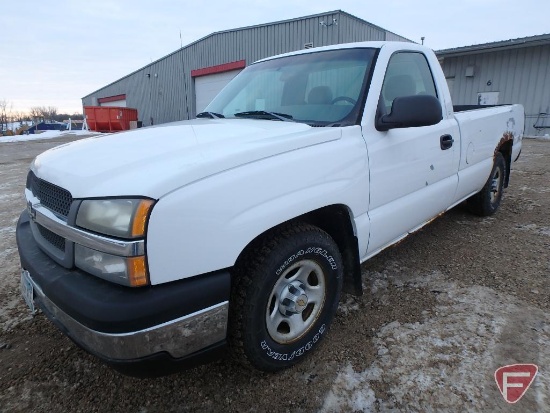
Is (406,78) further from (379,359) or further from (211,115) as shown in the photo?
(379,359)

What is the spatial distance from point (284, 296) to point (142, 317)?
2.51 ft

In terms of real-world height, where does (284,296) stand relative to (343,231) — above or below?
below

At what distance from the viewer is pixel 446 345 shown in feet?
7.19

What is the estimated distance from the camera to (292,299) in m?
1.93

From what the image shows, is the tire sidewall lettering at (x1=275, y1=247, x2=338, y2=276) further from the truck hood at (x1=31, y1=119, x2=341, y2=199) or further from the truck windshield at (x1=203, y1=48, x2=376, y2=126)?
the truck windshield at (x1=203, y1=48, x2=376, y2=126)

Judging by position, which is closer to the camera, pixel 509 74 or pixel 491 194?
pixel 491 194

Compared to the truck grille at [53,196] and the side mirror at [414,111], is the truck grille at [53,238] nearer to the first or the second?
the truck grille at [53,196]

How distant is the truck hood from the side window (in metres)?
0.77

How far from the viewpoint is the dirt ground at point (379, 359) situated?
72.1 inches

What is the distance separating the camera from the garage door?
17.8 metres

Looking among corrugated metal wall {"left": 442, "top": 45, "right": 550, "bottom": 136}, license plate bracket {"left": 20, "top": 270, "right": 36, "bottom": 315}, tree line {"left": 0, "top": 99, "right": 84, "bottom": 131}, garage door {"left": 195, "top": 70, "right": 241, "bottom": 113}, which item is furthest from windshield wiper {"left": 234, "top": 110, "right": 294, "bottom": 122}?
tree line {"left": 0, "top": 99, "right": 84, "bottom": 131}

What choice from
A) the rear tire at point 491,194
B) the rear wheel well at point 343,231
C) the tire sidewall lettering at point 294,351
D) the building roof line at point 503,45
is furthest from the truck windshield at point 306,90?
the building roof line at point 503,45

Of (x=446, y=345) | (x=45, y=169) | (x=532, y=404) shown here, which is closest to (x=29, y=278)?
(x=45, y=169)

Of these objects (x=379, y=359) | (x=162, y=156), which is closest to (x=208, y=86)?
(x=162, y=156)
